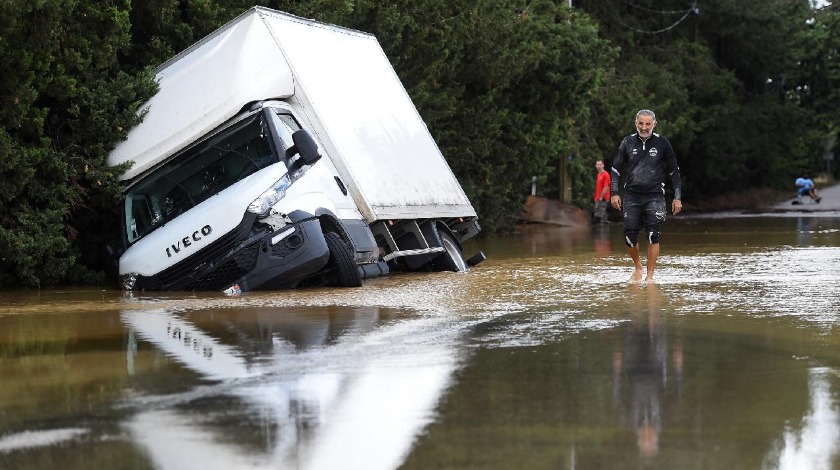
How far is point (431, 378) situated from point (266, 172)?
7344 mm

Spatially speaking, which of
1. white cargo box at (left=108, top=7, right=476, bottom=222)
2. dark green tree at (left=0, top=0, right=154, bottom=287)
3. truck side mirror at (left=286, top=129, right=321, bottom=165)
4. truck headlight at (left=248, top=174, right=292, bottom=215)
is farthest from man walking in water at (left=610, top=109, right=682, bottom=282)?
dark green tree at (left=0, top=0, right=154, bottom=287)

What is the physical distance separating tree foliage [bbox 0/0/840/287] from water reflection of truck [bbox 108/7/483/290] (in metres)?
0.79

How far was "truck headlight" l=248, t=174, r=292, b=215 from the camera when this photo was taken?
576 inches

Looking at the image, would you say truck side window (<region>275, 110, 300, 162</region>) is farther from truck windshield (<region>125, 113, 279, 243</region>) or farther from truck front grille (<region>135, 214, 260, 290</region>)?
truck front grille (<region>135, 214, 260, 290</region>)

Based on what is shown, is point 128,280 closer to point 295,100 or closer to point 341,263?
point 341,263

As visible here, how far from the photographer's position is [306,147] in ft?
48.4

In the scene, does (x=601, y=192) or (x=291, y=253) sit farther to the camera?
(x=601, y=192)

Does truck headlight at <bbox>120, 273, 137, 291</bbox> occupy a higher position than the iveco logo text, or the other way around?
the iveco logo text

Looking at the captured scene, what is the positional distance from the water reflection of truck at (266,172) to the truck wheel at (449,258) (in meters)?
0.53

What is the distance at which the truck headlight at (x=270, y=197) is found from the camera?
14.6 metres

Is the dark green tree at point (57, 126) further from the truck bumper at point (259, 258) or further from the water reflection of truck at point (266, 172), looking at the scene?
the truck bumper at point (259, 258)

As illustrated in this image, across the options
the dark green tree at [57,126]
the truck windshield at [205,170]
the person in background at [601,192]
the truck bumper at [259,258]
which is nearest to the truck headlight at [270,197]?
the truck bumper at [259,258]

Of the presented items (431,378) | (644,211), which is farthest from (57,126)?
(431,378)

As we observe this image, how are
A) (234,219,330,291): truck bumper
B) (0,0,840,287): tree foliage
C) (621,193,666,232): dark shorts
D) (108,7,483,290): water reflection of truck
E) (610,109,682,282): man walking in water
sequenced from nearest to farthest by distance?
(234,219,330,291): truck bumper → (108,7,483,290): water reflection of truck → (610,109,682,282): man walking in water → (621,193,666,232): dark shorts → (0,0,840,287): tree foliage
